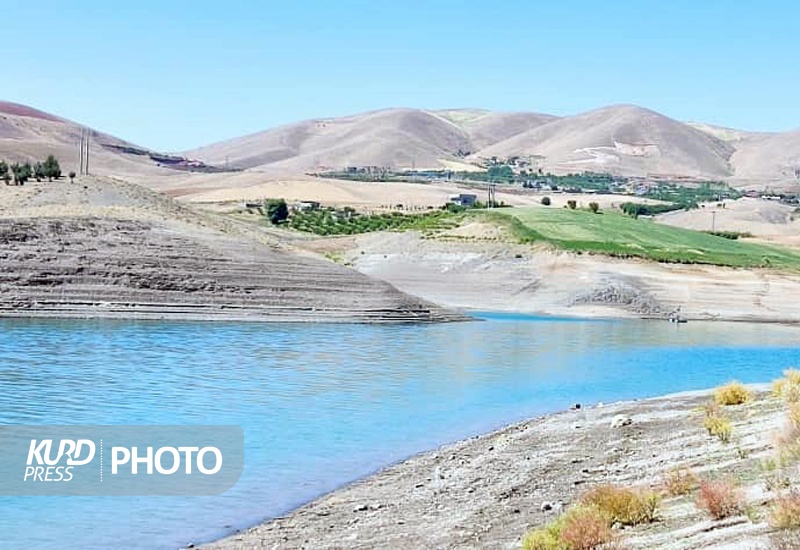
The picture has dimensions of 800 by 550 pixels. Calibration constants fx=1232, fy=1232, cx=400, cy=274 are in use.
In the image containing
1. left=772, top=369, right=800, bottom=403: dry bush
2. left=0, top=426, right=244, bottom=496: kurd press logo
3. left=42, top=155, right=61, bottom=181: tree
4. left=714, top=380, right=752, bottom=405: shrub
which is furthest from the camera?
left=42, top=155, right=61, bottom=181: tree

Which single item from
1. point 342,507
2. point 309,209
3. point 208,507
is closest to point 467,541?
point 342,507

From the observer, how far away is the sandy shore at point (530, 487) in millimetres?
12672

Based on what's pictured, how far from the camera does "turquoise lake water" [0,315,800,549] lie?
56.9 ft

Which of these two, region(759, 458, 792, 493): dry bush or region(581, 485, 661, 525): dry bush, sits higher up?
region(759, 458, 792, 493): dry bush

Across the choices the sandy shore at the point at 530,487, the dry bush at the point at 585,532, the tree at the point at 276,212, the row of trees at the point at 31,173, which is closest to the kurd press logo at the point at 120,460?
the sandy shore at the point at 530,487

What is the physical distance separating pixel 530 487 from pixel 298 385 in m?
16.6

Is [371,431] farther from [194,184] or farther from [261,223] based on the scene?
[194,184]

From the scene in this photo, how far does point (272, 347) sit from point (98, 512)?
26699 mm

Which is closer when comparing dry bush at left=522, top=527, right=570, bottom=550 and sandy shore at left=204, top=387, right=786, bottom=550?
dry bush at left=522, top=527, right=570, bottom=550

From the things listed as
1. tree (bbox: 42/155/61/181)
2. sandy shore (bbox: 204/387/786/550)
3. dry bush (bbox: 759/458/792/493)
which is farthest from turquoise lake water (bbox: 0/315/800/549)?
tree (bbox: 42/155/61/181)

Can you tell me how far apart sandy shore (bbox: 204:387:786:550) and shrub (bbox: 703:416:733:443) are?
0.14 m

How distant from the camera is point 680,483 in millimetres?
14180

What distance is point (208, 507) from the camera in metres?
17.5

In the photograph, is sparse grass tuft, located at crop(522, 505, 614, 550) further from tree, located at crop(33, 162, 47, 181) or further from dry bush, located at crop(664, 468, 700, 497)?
tree, located at crop(33, 162, 47, 181)
